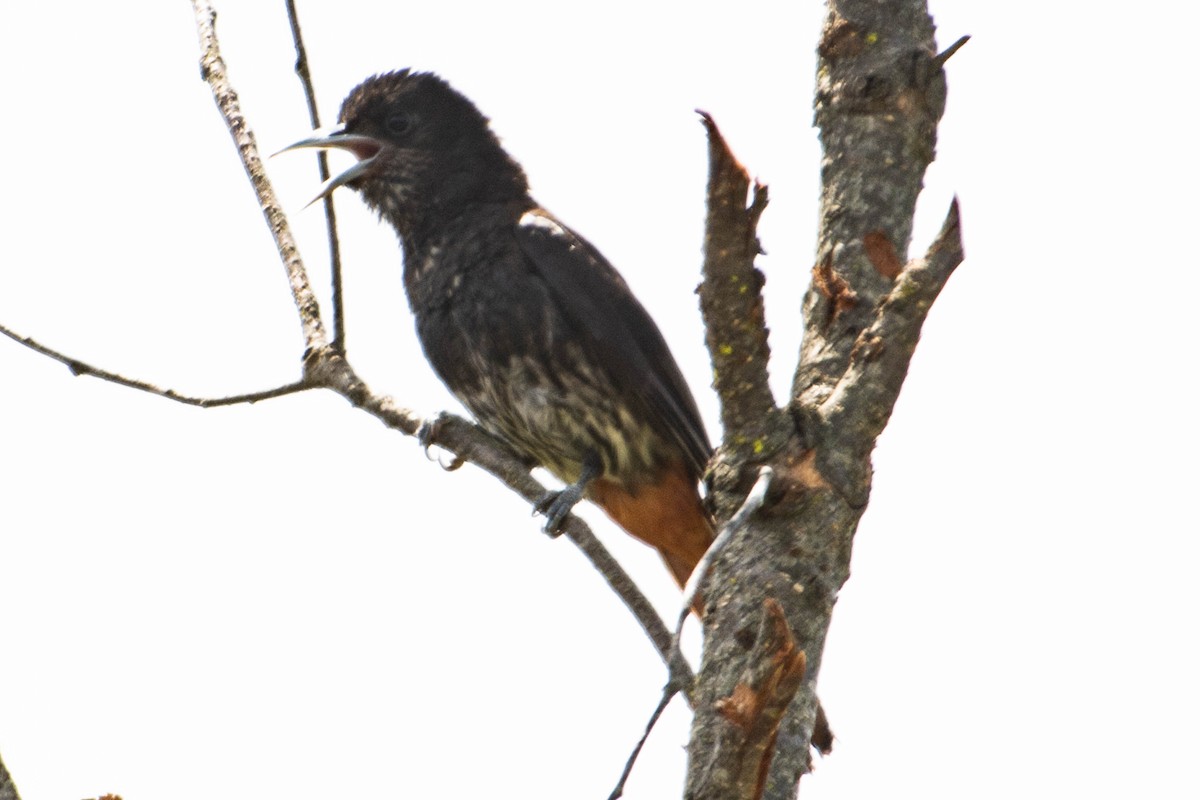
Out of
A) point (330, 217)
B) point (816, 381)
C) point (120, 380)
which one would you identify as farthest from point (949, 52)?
point (120, 380)

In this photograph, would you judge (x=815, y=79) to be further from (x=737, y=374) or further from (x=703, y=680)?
(x=703, y=680)

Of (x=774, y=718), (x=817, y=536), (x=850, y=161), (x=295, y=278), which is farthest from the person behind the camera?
(x=295, y=278)

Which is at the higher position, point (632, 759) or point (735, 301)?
Result: point (735, 301)

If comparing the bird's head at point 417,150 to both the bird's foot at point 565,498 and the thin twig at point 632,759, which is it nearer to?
the bird's foot at point 565,498

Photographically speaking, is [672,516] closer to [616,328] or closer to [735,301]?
[616,328]

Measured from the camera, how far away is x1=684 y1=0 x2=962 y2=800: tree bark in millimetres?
2432

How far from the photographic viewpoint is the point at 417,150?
19.2 ft

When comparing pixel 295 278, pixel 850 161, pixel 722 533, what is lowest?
pixel 722 533

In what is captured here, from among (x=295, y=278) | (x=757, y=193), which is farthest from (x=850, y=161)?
(x=295, y=278)

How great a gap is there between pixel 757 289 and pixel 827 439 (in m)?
0.53

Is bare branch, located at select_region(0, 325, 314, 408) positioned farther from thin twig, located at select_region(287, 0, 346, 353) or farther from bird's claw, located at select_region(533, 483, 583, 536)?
bird's claw, located at select_region(533, 483, 583, 536)

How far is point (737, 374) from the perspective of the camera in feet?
9.38

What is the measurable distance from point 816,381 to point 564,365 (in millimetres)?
1822

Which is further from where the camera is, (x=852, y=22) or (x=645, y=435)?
(x=645, y=435)
